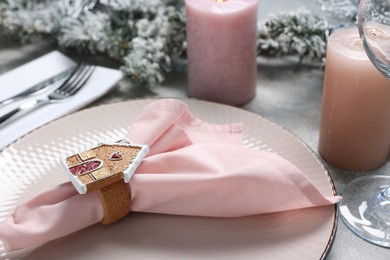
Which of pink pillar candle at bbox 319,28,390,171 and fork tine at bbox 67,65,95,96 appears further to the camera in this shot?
fork tine at bbox 67,65,95,96

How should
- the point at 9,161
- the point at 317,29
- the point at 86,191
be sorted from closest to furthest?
1. the point at 86,191
2. the point at 9,161
3. the point at 317,29

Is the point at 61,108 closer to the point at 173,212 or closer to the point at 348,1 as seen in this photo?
the point at 173,212

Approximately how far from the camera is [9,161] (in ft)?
1.66

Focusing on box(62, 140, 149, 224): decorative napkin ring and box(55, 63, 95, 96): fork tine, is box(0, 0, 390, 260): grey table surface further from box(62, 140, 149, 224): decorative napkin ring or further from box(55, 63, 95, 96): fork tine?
box(62, 140, 149, 224): decorative napkin ring

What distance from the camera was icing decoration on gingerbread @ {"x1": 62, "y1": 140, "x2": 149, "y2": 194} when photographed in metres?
0.41

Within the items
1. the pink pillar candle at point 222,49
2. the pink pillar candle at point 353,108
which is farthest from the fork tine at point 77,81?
the pink pillar candle at point 353,108

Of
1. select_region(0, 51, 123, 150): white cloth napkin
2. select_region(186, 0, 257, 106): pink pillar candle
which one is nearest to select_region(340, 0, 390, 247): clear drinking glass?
select_region(186, 0, 257, 106): pink pillar candle

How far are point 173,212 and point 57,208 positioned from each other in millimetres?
89

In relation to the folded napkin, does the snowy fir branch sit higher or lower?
higher

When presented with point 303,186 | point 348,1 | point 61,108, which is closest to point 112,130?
point 61,108

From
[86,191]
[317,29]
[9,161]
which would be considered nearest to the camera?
[86,191]

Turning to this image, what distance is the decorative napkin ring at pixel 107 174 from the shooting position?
412 millimetres

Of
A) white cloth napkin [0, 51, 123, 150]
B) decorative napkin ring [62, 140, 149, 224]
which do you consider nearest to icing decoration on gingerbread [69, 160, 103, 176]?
decorative napkin ring [62, 140, 149, 224]

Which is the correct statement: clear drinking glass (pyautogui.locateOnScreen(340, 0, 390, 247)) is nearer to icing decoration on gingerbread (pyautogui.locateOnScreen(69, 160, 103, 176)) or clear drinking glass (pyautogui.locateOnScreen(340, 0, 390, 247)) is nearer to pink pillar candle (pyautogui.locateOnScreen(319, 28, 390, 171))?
pink pillar candle (pyautogui.locateOnScreen(319, 28, 390, 171))
